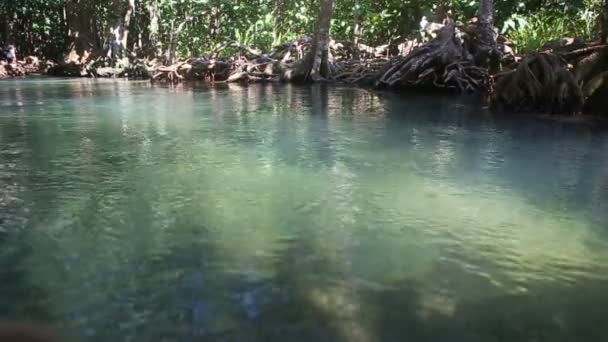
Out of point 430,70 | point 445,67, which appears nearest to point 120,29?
point 430,70

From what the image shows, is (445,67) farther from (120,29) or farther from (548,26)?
(120,29)

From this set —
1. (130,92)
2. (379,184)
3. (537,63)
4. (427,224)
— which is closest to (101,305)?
(427,224)

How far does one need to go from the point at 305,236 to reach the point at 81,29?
2440cm

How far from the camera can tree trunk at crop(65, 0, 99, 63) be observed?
25062 mm

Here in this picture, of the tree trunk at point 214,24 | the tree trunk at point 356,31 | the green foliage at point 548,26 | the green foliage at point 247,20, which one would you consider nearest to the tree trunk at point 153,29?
the green foliage at point 247,20

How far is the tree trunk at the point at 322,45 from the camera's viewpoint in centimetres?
1677

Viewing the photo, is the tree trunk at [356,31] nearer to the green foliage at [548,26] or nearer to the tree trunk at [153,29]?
the green foliage at [548,26]

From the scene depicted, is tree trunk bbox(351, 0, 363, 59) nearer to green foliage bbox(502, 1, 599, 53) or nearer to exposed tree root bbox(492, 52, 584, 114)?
green foliage bbox(502, 1, 599, 53)

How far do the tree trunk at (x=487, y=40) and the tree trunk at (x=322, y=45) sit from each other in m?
4.06

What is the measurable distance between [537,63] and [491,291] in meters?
7.95

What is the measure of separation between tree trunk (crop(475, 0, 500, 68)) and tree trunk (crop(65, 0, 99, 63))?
1624 cm

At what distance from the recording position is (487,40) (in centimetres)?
1495

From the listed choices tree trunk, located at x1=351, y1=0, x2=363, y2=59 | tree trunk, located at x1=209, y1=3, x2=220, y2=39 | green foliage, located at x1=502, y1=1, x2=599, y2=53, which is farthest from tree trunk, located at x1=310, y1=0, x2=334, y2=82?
tree trunk, located at x1=209, y1=3, x2=220, y2=39

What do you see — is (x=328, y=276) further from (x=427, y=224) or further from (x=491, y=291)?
(x=427, y=224)
